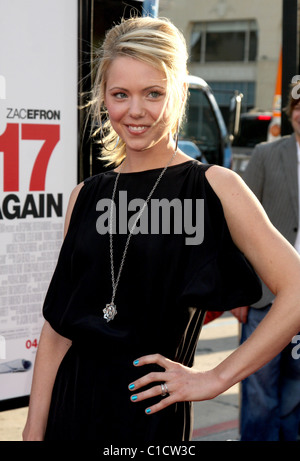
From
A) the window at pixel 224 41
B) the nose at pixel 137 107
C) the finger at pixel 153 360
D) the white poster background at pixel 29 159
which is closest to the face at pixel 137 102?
the nose at pixel 137 107

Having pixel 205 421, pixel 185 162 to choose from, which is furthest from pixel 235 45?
pixel 185 162

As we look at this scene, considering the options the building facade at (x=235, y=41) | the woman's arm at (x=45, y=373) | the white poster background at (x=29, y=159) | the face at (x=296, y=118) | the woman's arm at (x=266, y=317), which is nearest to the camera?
the woman's arm at (x=266, y=317)

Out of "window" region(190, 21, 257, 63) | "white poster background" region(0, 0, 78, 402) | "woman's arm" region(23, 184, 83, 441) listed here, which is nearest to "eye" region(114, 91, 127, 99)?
"woman's arm" region(23, 184, 83, 441)

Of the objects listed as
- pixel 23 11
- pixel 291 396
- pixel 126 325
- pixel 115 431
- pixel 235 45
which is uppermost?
pixel 235 45

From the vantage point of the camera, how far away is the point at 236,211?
190 centimetres

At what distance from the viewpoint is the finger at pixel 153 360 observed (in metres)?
1.92

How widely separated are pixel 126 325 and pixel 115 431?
270mm

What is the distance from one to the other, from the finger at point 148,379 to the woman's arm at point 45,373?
0.31 meters

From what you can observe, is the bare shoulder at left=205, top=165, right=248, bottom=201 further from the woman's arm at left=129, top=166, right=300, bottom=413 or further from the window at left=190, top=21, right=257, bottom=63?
the window at left=190, top=21, right=257, bottom=63

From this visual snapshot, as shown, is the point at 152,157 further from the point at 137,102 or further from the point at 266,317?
the point at 266,317

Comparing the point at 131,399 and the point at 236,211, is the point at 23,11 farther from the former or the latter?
the point at 131,399

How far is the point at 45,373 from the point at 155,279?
18.2 inches

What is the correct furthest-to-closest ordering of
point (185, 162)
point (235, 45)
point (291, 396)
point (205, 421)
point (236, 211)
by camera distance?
1. point (235, 45)
2. point (205, 421)
3. point (291, 396)
4. point (185, 162)
5. point (236, 211)

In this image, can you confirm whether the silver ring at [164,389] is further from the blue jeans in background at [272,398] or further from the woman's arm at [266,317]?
the blue jeans in background at [272,398]
